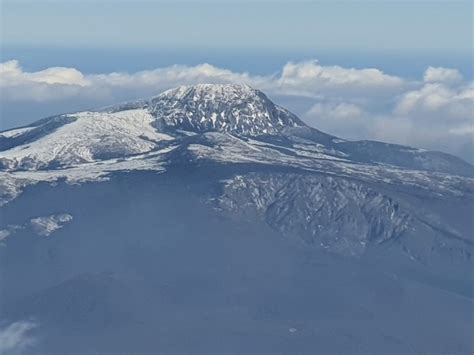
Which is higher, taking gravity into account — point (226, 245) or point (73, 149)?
point (73, 149)

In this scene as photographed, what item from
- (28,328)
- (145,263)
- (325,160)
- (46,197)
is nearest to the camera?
(28,328)

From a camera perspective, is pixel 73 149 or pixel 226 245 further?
pixel 73 149

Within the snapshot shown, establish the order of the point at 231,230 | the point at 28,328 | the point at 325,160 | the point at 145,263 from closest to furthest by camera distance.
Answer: the point at 28,328 → the point at 145,263 → the point at 231,230 → the point at 325,160

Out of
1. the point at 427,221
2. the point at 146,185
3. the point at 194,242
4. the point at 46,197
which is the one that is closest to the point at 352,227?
the point at 427,221

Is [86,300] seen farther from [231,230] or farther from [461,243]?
[461,243]

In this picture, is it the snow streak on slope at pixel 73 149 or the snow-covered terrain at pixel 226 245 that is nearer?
the snow-covered terrain at pixel 226 245

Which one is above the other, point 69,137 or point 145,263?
point 69,137

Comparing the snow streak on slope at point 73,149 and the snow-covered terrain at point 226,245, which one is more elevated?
the snow streak on slope at point 73,149

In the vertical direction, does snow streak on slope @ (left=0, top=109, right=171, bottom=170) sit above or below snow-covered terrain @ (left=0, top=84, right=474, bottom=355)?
above
